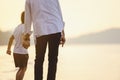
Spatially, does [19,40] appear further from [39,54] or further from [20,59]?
[39,54]

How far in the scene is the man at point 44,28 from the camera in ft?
10.1

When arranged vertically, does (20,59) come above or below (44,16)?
below

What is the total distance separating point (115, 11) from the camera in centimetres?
1435

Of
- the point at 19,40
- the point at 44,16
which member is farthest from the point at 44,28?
the point at 19,40

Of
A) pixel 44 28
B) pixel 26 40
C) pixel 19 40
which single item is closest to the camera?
pixel 44 28

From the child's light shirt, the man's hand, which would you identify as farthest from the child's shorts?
the man's hand

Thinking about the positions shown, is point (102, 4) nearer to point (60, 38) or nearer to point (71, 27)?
point (71, 27)

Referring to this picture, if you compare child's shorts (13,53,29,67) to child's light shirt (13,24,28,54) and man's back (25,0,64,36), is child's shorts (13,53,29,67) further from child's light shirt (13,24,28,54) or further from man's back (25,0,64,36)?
man's back (25,0,64,36)

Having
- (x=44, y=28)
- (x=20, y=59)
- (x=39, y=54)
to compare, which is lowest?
(x=20, y=59)

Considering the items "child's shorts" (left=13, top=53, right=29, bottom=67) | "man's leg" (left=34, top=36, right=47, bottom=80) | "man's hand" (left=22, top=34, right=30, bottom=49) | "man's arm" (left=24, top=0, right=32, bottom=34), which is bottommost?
"child's shorts" (left=13, top=53, right=29, bottom=67)

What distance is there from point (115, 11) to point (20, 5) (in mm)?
3291

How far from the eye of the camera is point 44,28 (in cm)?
306

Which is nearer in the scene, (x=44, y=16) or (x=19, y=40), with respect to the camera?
(x=44, y=16)

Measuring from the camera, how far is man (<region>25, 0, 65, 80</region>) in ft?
10.1
